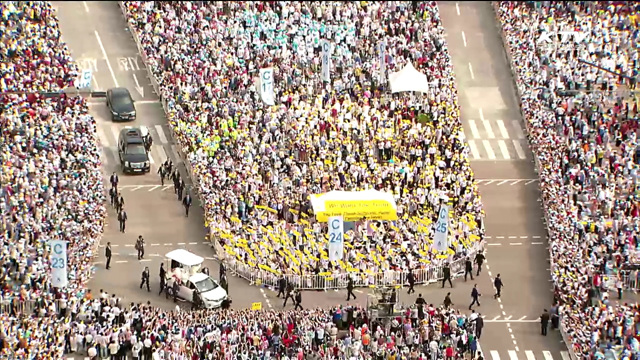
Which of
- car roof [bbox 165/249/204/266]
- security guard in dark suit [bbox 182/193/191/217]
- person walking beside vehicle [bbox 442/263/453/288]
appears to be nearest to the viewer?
car roof [bbox 165/249/204/266]

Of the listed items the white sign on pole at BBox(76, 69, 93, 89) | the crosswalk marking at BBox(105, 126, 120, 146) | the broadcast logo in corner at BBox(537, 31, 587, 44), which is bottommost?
the crosswalk marking at BBox(105, 126, 120, 146)

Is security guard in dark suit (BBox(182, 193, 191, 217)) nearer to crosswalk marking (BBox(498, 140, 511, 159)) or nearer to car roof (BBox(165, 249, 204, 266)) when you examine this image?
car roof (BBox(165, 249, 204, 266))

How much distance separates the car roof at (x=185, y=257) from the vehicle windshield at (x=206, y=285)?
4.30 ft

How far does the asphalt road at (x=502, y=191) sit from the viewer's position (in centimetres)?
10088

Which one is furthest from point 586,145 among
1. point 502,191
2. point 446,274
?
point 446,274

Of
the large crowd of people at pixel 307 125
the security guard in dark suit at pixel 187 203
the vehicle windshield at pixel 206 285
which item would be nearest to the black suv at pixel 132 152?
the large crowd of people at pixel 307 125

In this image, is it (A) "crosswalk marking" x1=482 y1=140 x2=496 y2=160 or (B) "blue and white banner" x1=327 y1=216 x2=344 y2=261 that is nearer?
(B) "blue and white banner" x1=327 y1=216 x2=344 y2=261

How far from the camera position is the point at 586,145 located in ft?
379

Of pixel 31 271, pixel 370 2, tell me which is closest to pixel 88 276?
pixel 31 271

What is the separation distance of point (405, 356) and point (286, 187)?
19183 millimetres

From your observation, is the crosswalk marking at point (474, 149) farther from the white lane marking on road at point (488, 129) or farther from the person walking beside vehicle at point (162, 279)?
the person walking beside vehicle at point (162, 279)

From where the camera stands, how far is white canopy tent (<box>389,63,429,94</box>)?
4781 inches

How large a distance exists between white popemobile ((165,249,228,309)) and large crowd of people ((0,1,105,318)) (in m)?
4.80

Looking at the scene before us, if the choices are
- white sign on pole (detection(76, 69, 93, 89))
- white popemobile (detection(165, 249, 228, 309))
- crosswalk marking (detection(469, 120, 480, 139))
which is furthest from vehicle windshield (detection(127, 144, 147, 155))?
crosswalk marking (detection(469, 120, 480, 139))
